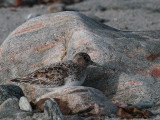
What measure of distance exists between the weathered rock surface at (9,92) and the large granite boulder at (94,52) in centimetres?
34

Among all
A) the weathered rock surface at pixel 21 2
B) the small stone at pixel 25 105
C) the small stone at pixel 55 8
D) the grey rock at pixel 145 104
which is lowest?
the grey rock at pixel 145 104

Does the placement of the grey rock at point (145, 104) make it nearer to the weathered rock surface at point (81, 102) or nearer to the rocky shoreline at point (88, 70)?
the rocky shoreline at point (88, 70)

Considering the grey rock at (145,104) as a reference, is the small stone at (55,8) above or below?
above

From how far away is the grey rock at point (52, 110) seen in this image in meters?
5.63

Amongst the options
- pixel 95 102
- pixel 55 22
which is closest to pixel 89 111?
pixel 95 102

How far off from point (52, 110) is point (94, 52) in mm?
2167

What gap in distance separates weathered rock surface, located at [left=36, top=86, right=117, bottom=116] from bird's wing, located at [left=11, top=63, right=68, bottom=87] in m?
0.43

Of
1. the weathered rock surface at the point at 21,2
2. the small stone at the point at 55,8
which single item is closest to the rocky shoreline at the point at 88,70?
the small stone at the point at 55,8

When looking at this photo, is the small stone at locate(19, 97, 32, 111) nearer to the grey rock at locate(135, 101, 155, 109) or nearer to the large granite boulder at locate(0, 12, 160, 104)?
the large granite boulder at locate(0, 12, 160, 104)

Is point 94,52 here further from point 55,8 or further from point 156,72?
point 55,8

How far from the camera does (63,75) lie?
22.2 ft

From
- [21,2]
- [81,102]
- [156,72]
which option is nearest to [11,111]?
[81,102]

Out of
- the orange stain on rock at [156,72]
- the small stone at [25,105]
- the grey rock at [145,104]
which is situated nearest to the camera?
the small stone at [25,105]

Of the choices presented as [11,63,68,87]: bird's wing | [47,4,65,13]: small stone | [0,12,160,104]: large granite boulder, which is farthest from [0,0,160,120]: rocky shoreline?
[47,4,65,13]: small stone
